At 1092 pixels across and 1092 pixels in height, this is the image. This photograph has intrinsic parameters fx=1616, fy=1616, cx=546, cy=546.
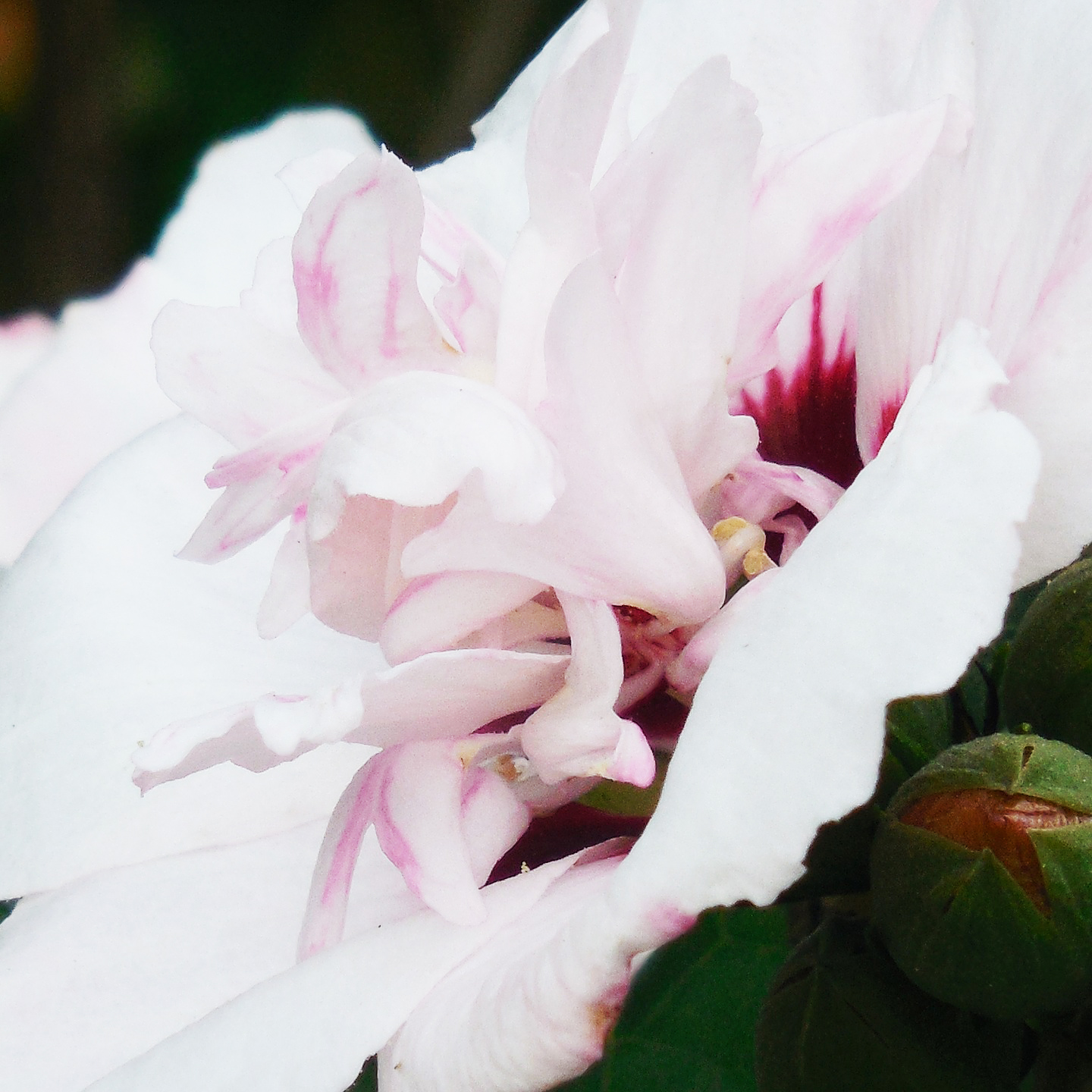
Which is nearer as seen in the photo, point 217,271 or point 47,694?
point 47,694

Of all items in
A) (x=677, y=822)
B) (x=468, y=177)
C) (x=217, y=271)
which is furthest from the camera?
(x=217, y=271)

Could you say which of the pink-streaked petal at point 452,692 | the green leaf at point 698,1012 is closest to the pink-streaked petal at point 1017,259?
the pink-streaked petal at point 452,692

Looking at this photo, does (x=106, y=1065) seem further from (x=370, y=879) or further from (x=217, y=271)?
(x=217, y=271)

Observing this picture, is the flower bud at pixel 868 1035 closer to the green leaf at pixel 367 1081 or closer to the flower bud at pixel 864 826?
the flower bud at pixel 864 826

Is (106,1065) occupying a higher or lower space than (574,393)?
lower

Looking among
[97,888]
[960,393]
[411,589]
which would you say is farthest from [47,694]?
[960,393]

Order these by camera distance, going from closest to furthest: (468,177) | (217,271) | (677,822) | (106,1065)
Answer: (677,822) < (106,1065) < (468,177) < (217,271)
